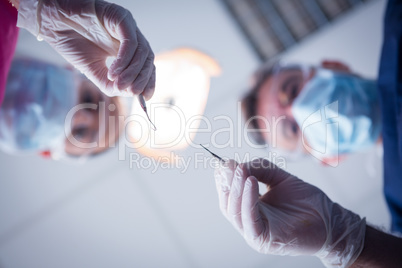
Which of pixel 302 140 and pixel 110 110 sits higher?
pixel 110 110

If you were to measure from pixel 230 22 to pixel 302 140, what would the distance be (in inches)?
32.8

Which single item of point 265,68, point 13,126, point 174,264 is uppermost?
point 13,126

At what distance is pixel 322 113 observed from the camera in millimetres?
1229

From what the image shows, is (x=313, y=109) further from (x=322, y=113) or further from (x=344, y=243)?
(x=344, y=243)

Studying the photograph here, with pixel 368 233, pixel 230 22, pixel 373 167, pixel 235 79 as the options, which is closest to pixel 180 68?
pixel 235 79

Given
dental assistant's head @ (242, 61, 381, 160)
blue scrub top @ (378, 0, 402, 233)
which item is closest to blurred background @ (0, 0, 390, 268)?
dental assistant's head @ (242, 61, 381, 160)

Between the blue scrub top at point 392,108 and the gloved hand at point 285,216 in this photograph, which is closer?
the gloved hand at point 285,216

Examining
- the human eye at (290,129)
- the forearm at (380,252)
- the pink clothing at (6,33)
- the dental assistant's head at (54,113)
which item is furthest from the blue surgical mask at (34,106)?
the forearm at (380,252)

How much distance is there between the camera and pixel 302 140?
142 cm

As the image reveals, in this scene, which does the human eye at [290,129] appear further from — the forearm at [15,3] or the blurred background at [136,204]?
the forearm at [15,3]

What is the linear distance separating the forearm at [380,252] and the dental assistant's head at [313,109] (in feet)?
1.78

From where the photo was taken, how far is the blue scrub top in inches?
40.7

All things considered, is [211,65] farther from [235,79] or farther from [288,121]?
[288,121]

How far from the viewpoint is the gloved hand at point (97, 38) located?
73 centimetres
